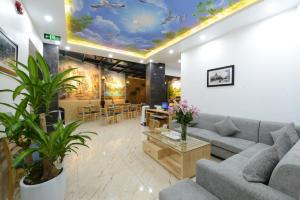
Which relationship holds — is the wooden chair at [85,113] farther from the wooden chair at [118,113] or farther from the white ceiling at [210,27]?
the white ceiling at [210,27]

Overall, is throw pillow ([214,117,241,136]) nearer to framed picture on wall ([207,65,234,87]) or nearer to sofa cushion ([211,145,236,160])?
sofa cushion ([211,145,236,160])

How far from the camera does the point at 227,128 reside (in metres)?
3.00

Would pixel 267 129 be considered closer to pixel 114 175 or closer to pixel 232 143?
pixel 232 143

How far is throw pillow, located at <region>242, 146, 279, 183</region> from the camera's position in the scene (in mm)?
1154

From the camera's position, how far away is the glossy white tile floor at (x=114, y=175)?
1896mm

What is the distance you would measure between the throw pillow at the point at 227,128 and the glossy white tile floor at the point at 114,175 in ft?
5.09

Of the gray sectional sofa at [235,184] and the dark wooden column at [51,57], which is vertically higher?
the dark wooden column at [51,57]

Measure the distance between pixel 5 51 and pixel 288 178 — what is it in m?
3.13

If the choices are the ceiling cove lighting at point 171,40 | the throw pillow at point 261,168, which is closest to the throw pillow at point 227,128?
the throw pillow at point 261,168

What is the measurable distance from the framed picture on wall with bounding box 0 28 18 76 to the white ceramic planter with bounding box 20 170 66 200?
1.43 m

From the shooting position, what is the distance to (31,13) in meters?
2.75

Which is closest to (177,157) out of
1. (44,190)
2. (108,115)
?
(44,190)

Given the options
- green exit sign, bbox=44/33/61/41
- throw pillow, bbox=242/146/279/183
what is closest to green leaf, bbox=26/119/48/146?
throw pillow, bbox=242/146/279/183

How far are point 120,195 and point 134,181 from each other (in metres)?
0.33
